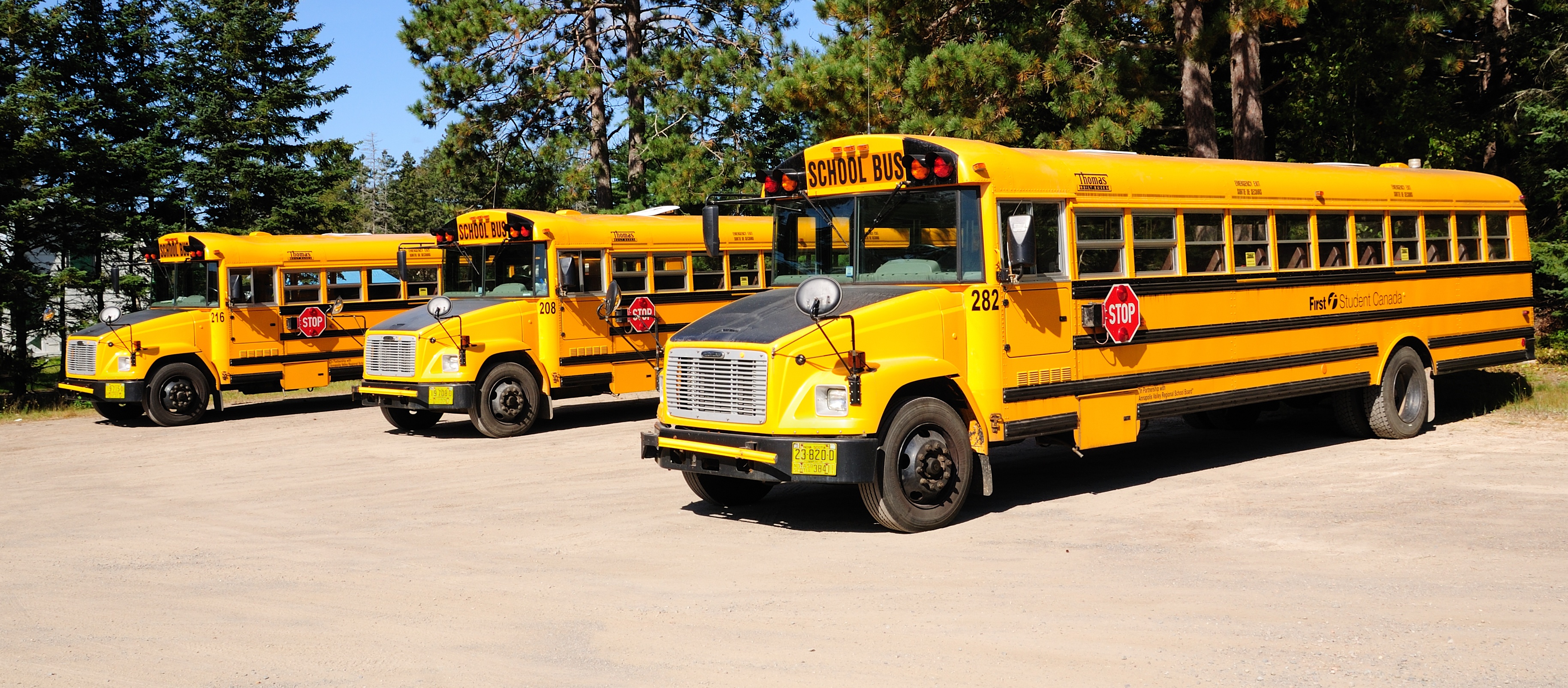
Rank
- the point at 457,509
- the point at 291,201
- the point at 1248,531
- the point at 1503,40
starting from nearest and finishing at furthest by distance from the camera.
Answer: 1. the point at 1248,531
2. the point at 457,509
3. the point at 1503,40
4. the point at 291,201

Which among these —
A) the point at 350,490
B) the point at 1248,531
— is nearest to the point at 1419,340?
the point at 1248,531

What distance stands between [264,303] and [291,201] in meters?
11.6

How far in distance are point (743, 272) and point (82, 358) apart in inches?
355

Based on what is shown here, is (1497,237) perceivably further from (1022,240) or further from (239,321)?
(239,321)

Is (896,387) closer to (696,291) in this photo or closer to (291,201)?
(696,291)

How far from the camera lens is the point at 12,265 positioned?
74.1ft

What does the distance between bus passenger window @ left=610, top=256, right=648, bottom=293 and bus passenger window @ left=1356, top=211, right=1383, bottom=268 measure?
7.84 metres

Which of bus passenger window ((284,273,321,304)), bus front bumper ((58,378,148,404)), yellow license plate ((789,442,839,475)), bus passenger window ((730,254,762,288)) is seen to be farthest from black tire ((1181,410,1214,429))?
bus front bumper ((58,378,148,404))

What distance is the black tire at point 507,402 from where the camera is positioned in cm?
1430

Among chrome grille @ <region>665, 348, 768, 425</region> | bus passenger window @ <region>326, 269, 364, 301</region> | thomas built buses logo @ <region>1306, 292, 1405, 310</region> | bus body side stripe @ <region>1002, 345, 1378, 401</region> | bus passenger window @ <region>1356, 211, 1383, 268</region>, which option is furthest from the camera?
bus passenger window @ <region>326, 269, 364, 301</region>

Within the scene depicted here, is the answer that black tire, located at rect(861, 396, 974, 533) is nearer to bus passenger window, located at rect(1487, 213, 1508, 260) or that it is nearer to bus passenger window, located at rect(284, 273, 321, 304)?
bus passenger window, located at rect(1487, 213, 1508, 260)

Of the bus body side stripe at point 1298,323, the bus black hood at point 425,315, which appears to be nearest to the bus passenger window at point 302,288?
the bus black hood at point 425,315

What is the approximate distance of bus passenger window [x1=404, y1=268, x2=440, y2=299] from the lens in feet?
60.5

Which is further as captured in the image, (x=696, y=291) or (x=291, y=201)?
(x=291, y=201)
